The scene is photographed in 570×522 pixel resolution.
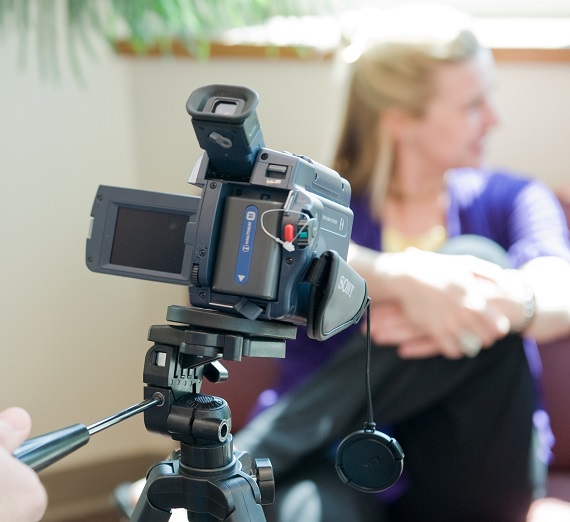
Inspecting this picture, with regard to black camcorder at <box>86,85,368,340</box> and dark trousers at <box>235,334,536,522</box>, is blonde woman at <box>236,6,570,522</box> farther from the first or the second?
black camcorder at <box>86,85,368,340</box>

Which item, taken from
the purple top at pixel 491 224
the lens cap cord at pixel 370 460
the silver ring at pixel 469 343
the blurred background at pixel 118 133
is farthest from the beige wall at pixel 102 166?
the lens cap cord at pixel 370 460

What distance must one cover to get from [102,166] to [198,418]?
146cm

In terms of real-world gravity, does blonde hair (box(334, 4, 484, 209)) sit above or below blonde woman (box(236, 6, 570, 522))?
above

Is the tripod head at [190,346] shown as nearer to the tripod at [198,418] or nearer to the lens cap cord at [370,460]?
the tripod at [198,418]

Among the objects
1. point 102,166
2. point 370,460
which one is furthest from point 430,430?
point 102,166

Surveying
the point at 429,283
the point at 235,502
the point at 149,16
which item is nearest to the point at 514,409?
the point at 429,283

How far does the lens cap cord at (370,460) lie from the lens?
→ 0.92 meters

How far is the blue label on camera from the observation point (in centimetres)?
78

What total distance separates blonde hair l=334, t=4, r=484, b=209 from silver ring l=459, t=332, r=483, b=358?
41cm

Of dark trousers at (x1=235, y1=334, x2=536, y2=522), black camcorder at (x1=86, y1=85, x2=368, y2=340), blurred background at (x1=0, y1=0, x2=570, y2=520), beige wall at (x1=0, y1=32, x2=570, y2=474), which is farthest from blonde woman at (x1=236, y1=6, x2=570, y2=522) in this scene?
black camcorder at (x1=86, y1=85, x2=368, y2=340)

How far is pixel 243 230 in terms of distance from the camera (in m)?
0.79

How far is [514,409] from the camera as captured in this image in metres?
1.34

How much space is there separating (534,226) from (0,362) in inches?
48.3

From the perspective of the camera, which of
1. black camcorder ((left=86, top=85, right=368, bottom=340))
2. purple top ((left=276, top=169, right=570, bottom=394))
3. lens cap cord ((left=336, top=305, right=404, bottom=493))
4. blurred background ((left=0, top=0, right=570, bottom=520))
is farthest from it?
blurred background ((left=0, top=0, right=570, bottom=520))
